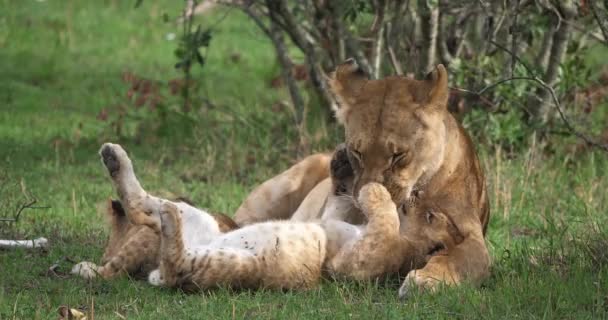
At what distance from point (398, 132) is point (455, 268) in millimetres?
711

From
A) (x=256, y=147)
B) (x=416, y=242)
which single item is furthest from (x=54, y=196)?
→ (x=416, y=242)

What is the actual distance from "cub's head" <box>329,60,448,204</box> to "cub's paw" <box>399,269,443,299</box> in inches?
18.6

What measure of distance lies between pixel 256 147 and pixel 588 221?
12.1 feet

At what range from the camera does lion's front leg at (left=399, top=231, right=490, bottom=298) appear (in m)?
5.84

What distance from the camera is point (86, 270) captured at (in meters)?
6.29

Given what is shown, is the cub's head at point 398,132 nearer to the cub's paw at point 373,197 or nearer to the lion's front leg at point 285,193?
the cub's paw at point 373,197

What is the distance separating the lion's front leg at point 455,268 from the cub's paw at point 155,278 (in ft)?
3.82

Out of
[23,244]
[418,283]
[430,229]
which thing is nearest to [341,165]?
[430,229]

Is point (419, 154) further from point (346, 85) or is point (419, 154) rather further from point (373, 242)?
point (346, 85)

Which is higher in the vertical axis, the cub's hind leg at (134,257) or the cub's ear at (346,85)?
the cub's ear at (346,85)

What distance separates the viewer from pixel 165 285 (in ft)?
19.9

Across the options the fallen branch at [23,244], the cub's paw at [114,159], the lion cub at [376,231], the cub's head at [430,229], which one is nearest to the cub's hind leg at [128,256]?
the cub's paw at [114,159]

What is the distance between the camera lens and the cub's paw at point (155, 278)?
6091 mm

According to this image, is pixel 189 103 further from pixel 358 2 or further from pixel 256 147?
pixel 358 2
